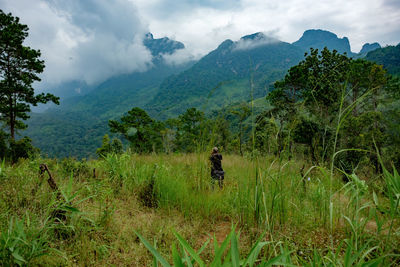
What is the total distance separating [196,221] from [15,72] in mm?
21131

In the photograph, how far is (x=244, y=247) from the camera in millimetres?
1955

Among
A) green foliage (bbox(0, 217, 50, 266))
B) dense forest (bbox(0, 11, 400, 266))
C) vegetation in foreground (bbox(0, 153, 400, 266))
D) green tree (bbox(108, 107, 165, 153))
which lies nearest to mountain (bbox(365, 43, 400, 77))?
green tree (bbox(108, 107, 165, 153))

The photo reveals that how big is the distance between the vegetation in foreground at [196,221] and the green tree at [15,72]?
16998 millimetres

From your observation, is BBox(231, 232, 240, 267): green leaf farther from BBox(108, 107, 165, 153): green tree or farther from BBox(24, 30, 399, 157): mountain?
BBox(108, 107, 165, 153): green tree

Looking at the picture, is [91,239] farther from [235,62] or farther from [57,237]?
[235,62]

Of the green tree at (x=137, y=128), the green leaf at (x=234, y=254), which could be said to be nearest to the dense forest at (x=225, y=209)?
the green leaf at (x=234, y=254)

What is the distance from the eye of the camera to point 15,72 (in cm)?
1588

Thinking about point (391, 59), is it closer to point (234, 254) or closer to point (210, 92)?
point (210, 92)

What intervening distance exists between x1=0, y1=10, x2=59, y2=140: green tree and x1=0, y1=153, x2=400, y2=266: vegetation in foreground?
1700 centimetres

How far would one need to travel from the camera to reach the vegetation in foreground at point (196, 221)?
154cm

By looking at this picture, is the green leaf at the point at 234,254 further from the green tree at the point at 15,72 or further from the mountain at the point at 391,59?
the mountain at the point at 391,59

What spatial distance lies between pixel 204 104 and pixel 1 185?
10.5 ft

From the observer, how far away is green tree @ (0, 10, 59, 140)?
49.7 feet

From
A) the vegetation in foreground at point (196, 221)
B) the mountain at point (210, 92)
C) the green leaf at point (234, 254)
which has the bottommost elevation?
the vegetation in foreground at point (196, 221)
